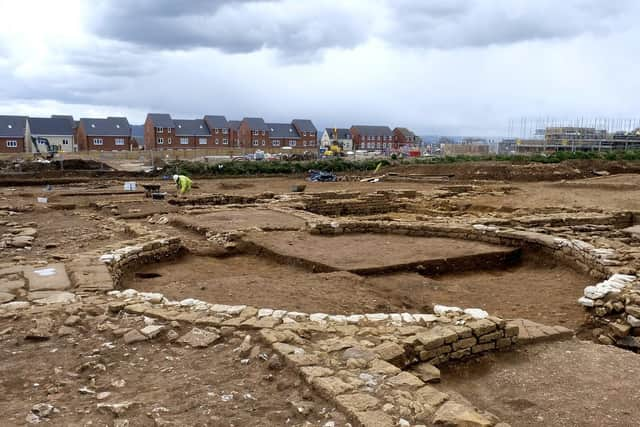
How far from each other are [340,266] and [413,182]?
69.5 ft

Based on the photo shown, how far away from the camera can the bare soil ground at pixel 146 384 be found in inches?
134

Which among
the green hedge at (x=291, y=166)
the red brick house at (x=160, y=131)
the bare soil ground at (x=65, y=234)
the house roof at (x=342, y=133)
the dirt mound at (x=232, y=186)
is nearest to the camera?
the bare soil ground at (x=65, y=234)

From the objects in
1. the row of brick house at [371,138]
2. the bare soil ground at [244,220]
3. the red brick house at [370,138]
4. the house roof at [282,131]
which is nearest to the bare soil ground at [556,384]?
the bare soil ground at [244,220]

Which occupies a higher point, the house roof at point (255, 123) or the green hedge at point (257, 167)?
the house roof at point (255, 123)

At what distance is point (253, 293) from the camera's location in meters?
6.82

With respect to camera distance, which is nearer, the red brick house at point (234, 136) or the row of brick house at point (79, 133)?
the row of brick house at point (79, 133)

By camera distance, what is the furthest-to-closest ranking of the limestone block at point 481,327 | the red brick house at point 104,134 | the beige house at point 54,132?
1. the red brick house at point 104,134
2. the beige house at point 54,132
3. the limestone block at point 481,327

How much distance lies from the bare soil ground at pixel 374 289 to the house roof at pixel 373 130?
75.0 meters

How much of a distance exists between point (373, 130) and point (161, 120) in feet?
114

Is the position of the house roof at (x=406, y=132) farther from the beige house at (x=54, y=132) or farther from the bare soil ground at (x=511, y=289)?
the bare soil ground at (x=511, y=289)

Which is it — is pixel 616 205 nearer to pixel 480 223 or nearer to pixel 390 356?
pixel 480 223

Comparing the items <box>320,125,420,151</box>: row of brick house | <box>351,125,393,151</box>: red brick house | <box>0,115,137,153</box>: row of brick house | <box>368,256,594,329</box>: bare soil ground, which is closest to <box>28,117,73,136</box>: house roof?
<box>0,115,137,153</box>: row of brick house

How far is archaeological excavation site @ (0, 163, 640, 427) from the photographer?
363 centimetres

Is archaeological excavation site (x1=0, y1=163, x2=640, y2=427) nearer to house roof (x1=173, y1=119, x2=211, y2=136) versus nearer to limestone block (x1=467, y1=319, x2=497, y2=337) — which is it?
limestone block (x1=467, y1=319, x2=497, y2=337)
